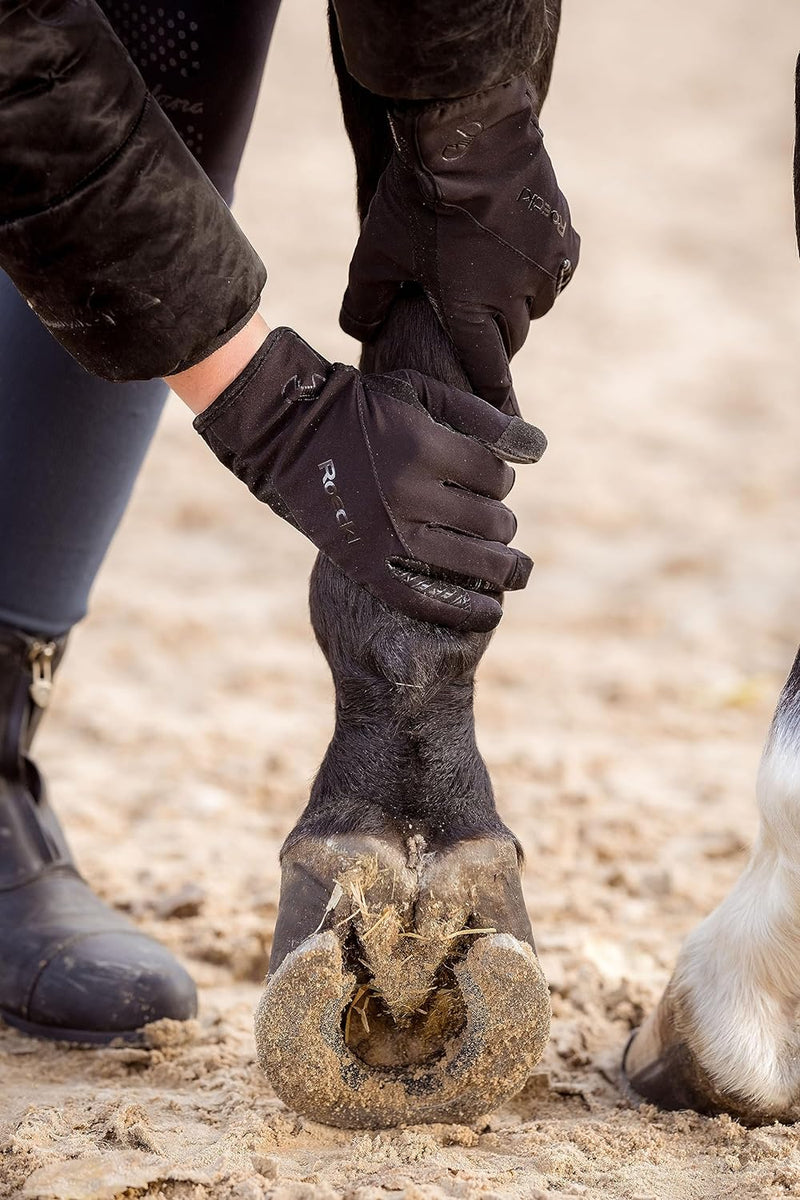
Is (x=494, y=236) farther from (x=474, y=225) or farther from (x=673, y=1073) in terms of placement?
(x=673, y=1073)

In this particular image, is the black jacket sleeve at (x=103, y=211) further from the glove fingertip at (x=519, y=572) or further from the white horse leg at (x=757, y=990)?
the white horse leg at (x=757, y=990)

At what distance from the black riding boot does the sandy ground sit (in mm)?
48

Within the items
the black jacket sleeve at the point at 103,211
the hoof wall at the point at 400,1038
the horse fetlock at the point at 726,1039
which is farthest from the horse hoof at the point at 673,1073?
the black jacket sleeve at the point at 103,211

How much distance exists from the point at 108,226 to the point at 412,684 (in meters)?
0.47

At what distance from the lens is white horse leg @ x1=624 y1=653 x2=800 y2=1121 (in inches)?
49.6

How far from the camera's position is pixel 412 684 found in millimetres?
1212

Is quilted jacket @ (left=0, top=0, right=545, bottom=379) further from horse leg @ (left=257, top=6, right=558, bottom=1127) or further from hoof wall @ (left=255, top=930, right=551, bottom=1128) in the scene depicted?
hoof wall @ (left=255, top=930, right=551, bottom=1128)

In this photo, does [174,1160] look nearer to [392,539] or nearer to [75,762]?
[392,539]

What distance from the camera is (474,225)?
1.23m

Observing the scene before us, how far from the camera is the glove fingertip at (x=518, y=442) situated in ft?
4.10

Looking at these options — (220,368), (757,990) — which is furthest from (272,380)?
(757,990)

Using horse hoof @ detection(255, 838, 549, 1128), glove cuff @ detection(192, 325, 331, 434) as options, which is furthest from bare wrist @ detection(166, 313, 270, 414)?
horse hoof @ detection(255, 838, 549, 1128)

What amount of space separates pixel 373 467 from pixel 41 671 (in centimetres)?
73

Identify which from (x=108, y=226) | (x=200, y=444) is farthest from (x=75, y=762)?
(x=200, y=444)
